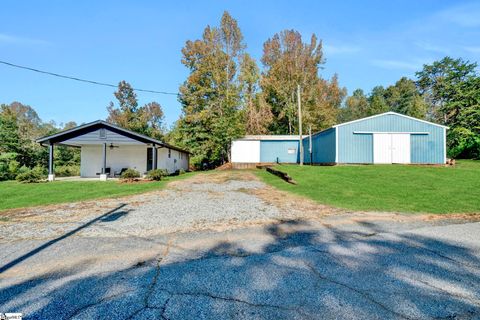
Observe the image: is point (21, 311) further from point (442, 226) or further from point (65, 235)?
point (442, 226)

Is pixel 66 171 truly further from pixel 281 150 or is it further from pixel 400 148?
pixel 400 148

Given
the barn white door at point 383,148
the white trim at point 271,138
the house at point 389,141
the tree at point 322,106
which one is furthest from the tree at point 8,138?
the barn white door at point 383,148

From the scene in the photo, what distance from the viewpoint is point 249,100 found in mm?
27578

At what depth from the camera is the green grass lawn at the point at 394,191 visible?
6.39 m

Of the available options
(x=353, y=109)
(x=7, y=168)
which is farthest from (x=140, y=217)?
(x=353, y=109)

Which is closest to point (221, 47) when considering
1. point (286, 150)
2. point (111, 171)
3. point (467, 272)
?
point (286, 150)

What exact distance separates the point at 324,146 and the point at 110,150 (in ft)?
51.4

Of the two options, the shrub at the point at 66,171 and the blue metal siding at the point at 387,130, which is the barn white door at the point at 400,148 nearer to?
the blue metal siding at the point at 387,130

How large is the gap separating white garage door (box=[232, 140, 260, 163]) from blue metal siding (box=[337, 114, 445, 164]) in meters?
8.58

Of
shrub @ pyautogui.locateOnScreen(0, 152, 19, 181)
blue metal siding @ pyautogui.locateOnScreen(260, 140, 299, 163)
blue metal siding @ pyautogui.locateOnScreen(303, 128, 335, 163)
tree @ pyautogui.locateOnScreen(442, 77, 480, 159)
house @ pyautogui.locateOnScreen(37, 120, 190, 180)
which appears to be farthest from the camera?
blue metal siding @ pyautogui.locateOnScreen(260, 140, 299, 163)

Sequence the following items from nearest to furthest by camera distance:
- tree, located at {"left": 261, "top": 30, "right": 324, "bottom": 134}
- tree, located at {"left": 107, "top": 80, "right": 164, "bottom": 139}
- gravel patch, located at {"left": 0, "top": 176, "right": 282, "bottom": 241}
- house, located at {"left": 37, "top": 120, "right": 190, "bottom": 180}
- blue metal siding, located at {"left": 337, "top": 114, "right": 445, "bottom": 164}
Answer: gravel patch, located at {"left": 0, "top": 176, "right": 282, "bottom": 241}
house, located at {"left": 37, "top": 120, "right": 190, "bottom": 180}
blue metal siding, located at {"left": 337, "top": 114, "right": 445, "bottom": 164}
tree, located at {"left": 261, "top": 30, "right": 324, "bottom": 134}
tree, located at {"left": 107, "top": 80, "right": 164, "bottom": 139}

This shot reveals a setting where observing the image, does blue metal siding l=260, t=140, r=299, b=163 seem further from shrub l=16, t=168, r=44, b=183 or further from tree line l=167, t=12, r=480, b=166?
shrub l=16, t=168, r=44, b=183

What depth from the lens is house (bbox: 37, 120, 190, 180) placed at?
1511 cm

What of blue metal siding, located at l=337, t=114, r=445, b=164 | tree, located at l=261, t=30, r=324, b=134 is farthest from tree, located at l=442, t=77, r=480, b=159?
tree, located at l=261, t=30, r=324, b=134
